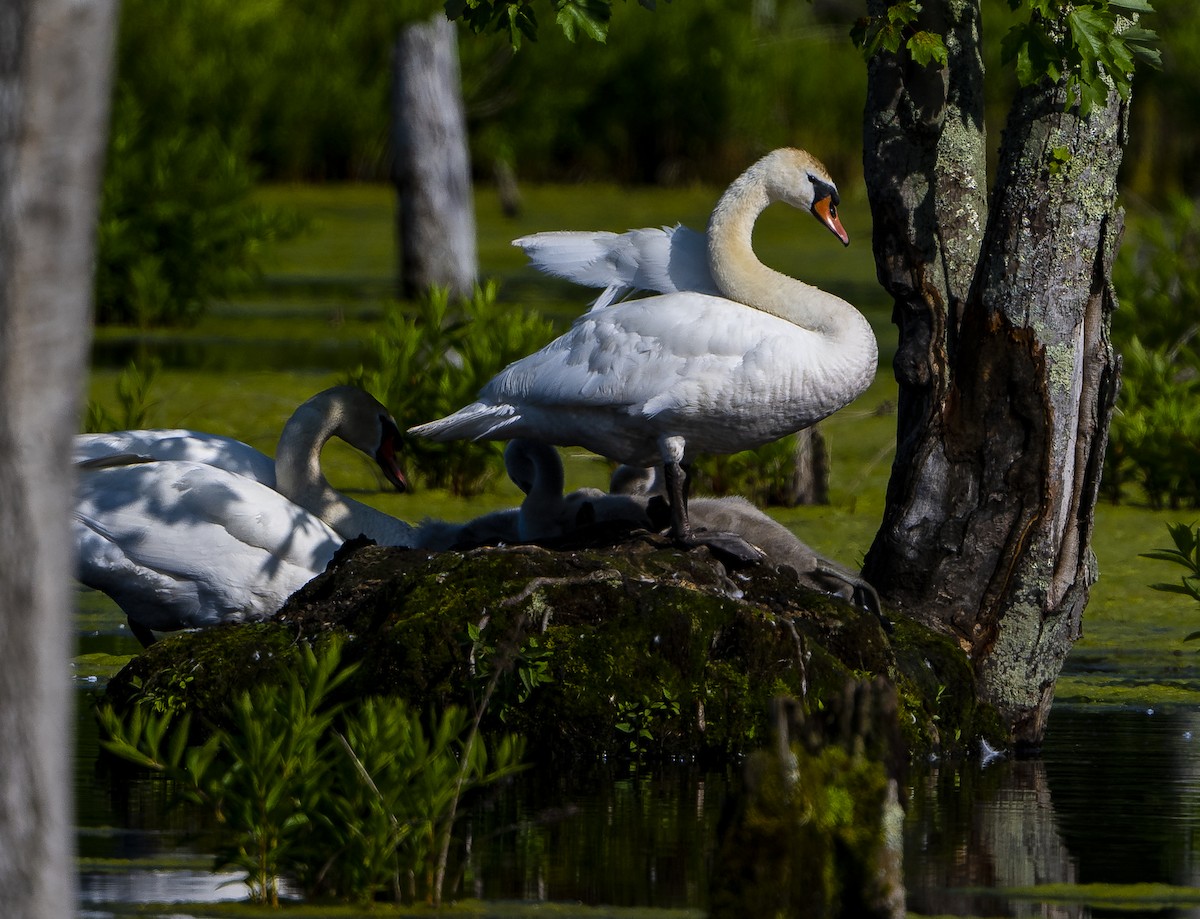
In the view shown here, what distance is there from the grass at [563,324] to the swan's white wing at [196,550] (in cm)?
198

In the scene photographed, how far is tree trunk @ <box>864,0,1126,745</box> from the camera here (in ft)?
20.0

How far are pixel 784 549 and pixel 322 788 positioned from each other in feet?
10.2

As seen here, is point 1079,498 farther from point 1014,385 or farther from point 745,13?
point 745,13

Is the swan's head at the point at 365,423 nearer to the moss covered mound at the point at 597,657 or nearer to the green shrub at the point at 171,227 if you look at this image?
the moss covered mound at the point at 597,657

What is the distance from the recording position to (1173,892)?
450 cm

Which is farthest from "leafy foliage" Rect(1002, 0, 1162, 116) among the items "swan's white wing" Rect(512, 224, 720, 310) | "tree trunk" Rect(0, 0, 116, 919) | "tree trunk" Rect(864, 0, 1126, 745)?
"tree trunk" Rect(0, 0, 116, 919)

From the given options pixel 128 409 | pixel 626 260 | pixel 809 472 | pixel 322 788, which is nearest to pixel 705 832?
pixel 322 788

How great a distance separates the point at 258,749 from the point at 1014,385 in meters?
2.79

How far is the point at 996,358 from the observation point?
20.4 ft

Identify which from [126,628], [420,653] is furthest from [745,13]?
[420,653]

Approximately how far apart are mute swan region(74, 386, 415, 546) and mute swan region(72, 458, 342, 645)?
321 mm

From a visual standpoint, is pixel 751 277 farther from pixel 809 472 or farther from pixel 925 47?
pixel 809 472

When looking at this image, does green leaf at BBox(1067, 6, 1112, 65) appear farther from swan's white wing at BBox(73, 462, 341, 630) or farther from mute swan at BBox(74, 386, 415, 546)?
mute swan at BBox(74, 386, 415, 546)

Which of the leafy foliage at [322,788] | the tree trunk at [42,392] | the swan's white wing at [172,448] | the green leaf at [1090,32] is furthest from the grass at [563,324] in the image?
the tree trunk at [42,392]
